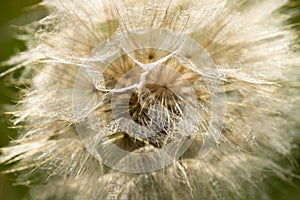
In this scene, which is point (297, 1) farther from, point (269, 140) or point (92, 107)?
point (92, 107)

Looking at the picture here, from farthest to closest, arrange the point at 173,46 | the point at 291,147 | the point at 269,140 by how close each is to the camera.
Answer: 1. the point at 291,147
2. the point at 269,140
3. the point at 173,46

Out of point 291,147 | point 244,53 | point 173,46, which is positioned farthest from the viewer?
point 291,147

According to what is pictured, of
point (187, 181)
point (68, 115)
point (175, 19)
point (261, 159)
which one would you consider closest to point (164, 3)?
point (175, 19)

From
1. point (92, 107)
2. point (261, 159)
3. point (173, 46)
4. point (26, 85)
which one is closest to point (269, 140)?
point (261, 159)

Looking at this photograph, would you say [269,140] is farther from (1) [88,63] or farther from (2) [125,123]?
(1) [88,63]

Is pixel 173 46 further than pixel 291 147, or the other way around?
pixel 291 147

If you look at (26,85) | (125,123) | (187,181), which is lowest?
(187,181)

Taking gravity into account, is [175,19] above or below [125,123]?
above
